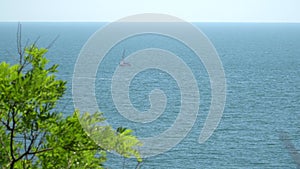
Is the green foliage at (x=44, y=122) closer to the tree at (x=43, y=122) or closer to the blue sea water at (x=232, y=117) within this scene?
the tree at (x=43, y=122)

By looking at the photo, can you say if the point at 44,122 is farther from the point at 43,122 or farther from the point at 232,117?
the point at 232,117

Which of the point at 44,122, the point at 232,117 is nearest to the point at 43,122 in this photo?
the point at 44,122

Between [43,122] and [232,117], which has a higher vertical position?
[232,117]

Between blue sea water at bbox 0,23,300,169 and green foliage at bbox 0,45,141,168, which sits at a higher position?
blue sea water at bbox 0,23,300,169

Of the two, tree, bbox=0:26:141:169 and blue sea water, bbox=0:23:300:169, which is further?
blue sea water, bbox=0:23:300:169

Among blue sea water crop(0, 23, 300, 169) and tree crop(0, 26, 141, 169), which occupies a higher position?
blue sea water crop(0, 23, 300, 169)

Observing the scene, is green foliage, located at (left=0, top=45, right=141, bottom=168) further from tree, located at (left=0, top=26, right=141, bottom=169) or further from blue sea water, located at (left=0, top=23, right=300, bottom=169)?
blue sea water, located at (left=0, top=23, right=300, bottom=169)

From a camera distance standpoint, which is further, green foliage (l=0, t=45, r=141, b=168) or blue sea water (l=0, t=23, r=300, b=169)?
blue sea water (l=0, t=23, r=300, b=169)

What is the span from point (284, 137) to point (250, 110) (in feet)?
53.0

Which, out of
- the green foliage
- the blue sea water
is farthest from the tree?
the blue sea water

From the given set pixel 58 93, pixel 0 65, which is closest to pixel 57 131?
pixel 58 93

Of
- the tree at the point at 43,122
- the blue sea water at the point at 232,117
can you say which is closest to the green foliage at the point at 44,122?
the tree at the point at 43,122

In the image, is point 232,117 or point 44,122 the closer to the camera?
point 44,122

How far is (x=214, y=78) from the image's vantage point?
117m
